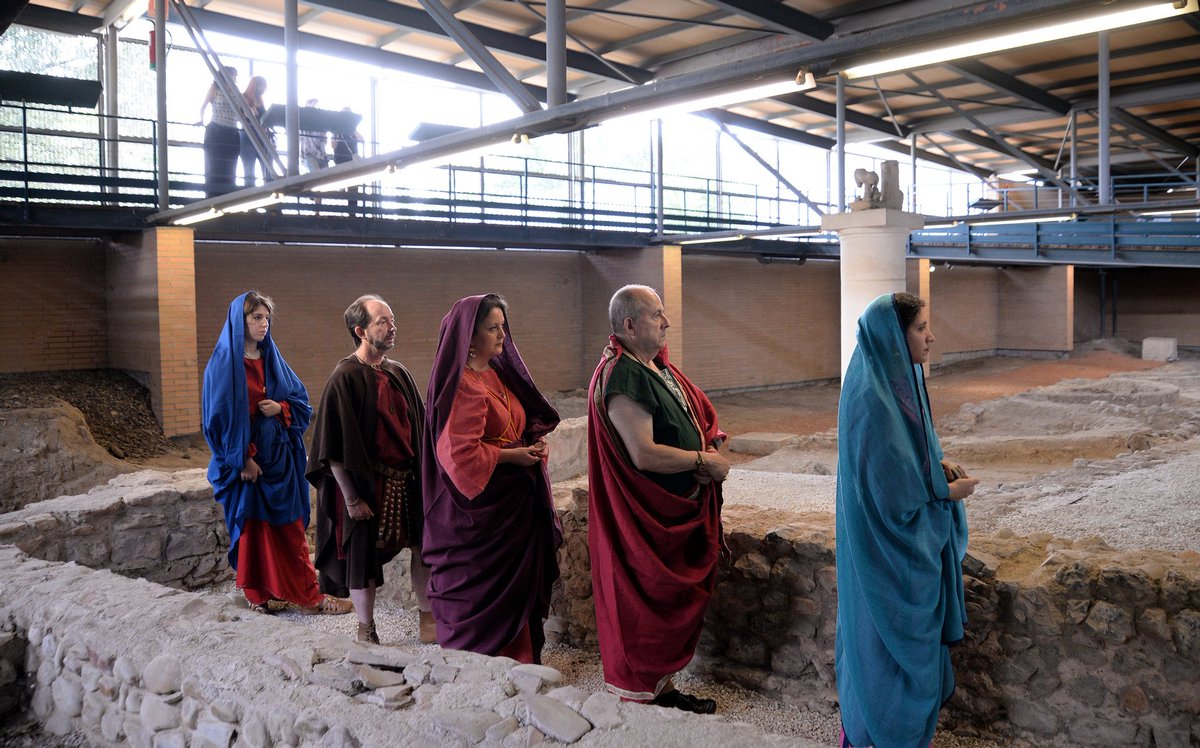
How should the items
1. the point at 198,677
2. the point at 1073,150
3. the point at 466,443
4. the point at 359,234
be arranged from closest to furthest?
the point at 198,677
the point at 466,443
the point at 359,234
the point at 1073,150

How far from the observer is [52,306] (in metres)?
11.7

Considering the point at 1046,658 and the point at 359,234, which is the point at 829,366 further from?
the point at 1046,658

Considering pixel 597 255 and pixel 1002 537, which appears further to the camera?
pixel 597 255

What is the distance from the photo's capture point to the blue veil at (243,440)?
501 cm

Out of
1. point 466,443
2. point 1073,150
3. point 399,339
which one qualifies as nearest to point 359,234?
point 399,339

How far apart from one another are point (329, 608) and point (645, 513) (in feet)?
8.84

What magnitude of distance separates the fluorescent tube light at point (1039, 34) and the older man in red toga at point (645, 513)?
5.00ft

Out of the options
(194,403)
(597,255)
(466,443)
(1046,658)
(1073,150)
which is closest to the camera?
(1046,658)

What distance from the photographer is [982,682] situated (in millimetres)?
3473

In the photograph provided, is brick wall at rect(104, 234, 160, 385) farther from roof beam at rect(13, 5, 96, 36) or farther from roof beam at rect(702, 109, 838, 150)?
roof beam at rect(702, 109, 838, 150)

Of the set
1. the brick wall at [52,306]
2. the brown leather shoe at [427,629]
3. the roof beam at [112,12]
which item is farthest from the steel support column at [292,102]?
the brick wall at [52,306]

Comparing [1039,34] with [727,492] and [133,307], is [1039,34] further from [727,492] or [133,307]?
[133,307]

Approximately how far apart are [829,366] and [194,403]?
1632cm

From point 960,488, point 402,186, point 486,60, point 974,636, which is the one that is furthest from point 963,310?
point 960,488
